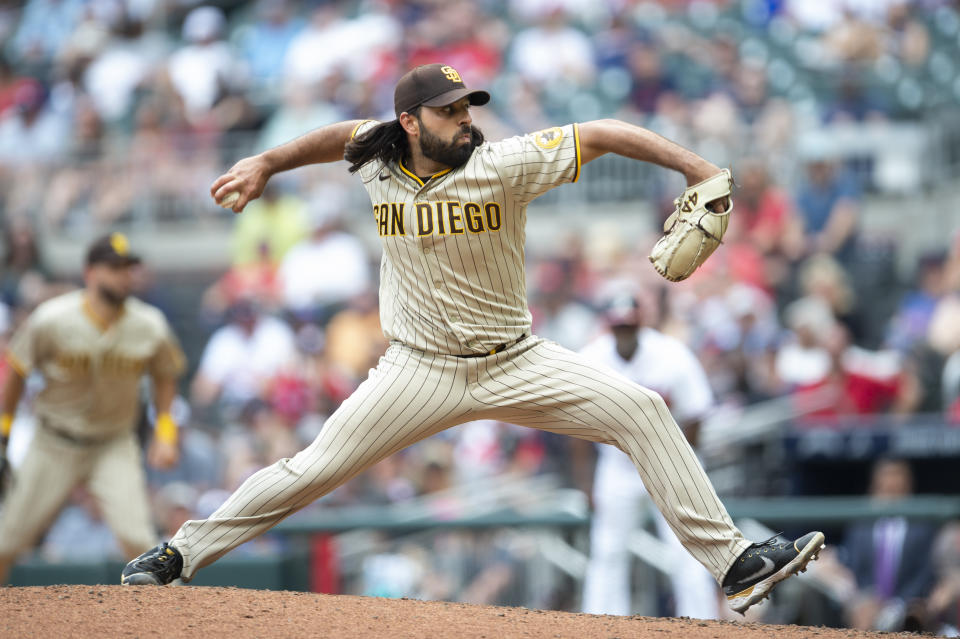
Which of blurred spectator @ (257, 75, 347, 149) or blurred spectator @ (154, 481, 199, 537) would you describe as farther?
blurred spectator @ (257, 75, 347, 149)

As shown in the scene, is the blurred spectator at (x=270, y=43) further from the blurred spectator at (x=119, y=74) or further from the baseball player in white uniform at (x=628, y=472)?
the baseball player in white uniform at (x=628, y=472)

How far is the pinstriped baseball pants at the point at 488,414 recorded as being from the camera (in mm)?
4215

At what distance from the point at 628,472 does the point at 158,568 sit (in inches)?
130

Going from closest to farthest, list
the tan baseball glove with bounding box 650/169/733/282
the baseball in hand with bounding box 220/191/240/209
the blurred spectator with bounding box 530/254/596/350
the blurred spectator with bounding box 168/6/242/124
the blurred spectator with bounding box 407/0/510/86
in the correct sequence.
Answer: the tan baseball glove with bounding box 650/169/733/282 → the baseball in hand with bounding box 220/191/240/209 → the blurred spectator with bounding box 530/254/596/350 → the blurred spectator with bounding box 407/0/510/86 → the blurred spectator with bounding box 168/6/242/124

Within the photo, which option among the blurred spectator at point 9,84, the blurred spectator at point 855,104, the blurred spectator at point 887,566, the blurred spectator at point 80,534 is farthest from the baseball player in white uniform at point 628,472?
the blurred spectator at point 9,84

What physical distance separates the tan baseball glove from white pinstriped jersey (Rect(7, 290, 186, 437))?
3720mm

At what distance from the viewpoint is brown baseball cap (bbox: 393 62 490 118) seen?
4.23 metres

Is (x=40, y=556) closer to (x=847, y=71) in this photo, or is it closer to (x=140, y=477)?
(x=140, y=477)

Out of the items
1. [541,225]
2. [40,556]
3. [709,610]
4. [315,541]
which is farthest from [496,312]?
[541,225]

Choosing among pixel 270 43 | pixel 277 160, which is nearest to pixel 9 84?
pixel 270 43

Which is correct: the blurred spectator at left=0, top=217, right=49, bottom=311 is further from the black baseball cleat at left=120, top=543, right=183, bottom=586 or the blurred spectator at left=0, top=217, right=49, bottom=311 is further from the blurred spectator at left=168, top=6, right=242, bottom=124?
the black baseball cleat at left=120, top=543, right=183, bottom=586

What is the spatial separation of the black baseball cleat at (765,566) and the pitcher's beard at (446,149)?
1.69m

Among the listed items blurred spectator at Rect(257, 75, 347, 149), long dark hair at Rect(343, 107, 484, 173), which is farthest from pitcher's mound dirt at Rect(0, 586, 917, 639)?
blurred spectator at Rect(257, 75, 347, 149)

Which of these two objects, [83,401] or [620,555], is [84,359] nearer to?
[83,401]
